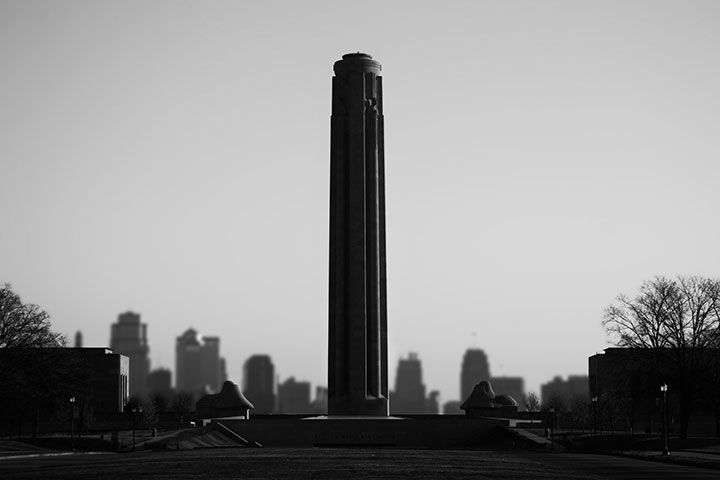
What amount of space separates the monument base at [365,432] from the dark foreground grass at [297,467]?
24.3 meters

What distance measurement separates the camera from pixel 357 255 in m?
88.5

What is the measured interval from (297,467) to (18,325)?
4914cm

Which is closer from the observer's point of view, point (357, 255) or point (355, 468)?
point (355, 468)

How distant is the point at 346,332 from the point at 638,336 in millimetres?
23474

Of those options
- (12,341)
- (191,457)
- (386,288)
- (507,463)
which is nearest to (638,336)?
(386,288)

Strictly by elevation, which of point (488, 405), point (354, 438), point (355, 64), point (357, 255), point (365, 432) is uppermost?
point (355, 64)

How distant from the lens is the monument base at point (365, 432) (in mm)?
76562

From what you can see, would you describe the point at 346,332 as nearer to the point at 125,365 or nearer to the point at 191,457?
the point at 191,457

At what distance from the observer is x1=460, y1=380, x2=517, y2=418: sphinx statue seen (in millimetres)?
95375

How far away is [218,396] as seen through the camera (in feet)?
304

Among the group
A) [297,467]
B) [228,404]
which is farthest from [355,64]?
[297,467]

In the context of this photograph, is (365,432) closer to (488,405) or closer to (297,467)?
(488,405)

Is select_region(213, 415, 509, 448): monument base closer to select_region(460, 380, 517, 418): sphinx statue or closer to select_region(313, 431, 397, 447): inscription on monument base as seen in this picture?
select_region(313, 431, 397, 447): inscription on monument base

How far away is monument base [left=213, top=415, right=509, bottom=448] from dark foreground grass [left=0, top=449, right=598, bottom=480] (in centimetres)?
2430
